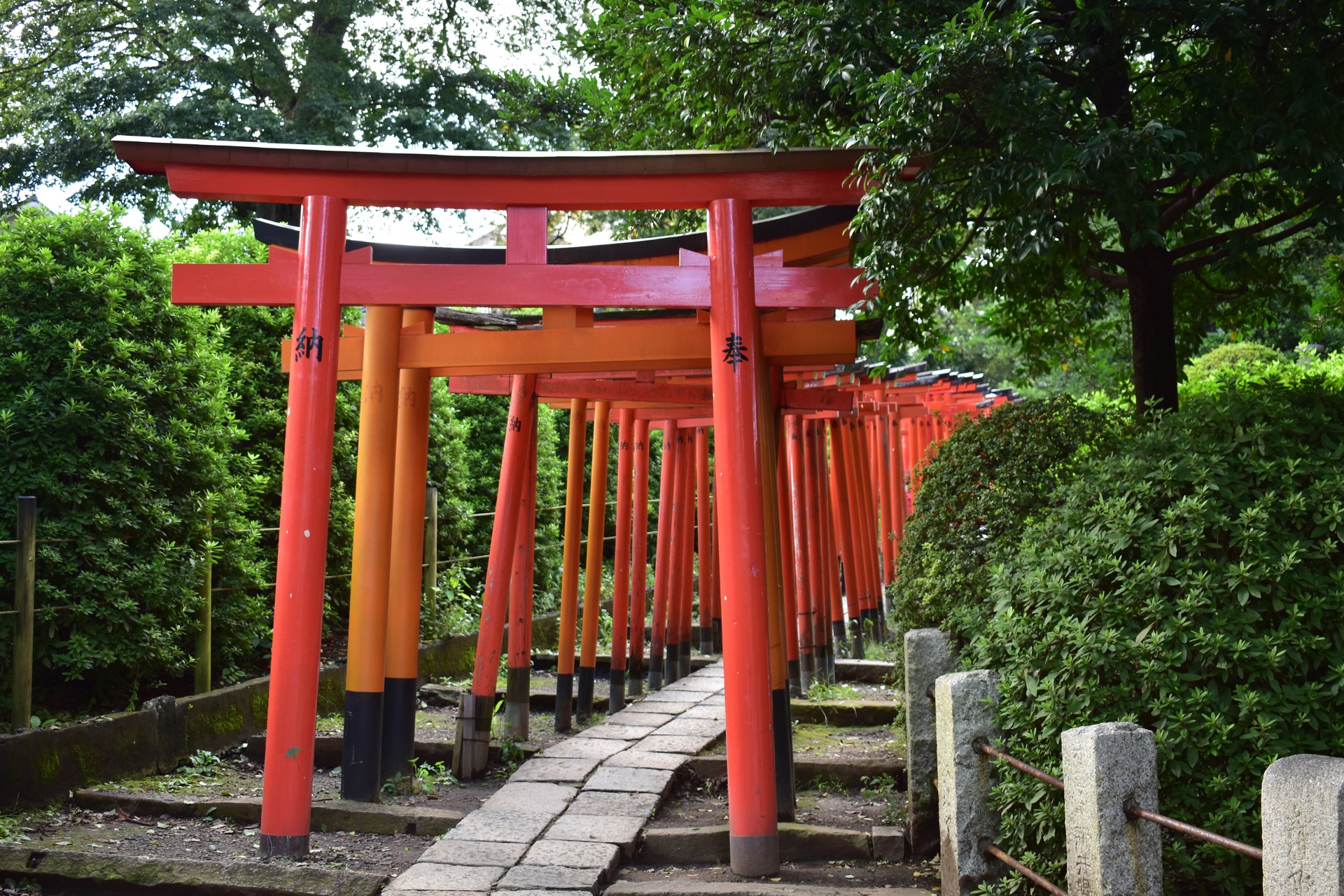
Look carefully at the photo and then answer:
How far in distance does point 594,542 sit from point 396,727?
8.26 ft

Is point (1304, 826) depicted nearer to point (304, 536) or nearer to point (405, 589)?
point (304, 536)

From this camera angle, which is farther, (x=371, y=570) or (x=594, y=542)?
(x=594, y=542)

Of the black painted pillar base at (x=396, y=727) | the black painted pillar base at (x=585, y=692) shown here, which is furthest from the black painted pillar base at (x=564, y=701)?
the black painted pillar base at (x=396, y=727)

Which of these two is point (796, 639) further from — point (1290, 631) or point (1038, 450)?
point (1290, 631)

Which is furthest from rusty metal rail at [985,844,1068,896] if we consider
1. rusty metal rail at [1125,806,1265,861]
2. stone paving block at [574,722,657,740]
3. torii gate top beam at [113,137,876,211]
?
stone paving block at [574,722,657,740]

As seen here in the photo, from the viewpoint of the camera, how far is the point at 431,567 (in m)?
9.67

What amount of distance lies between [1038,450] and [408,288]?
3262 mm

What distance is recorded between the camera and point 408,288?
5.26 m

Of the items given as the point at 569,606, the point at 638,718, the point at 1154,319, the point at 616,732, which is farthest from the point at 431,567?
the point at 1154,319

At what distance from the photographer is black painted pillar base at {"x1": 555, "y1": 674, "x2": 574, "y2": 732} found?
7.95 metres

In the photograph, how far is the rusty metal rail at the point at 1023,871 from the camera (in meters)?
3.31

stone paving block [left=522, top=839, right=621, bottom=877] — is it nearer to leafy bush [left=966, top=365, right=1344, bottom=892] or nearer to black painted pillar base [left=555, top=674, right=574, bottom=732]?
leafy bush [left=966, top=365, right=1344, bottom=892]

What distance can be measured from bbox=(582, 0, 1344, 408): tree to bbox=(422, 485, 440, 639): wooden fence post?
4.33 m

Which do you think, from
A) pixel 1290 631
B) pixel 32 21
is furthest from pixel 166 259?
pixel 32 21
